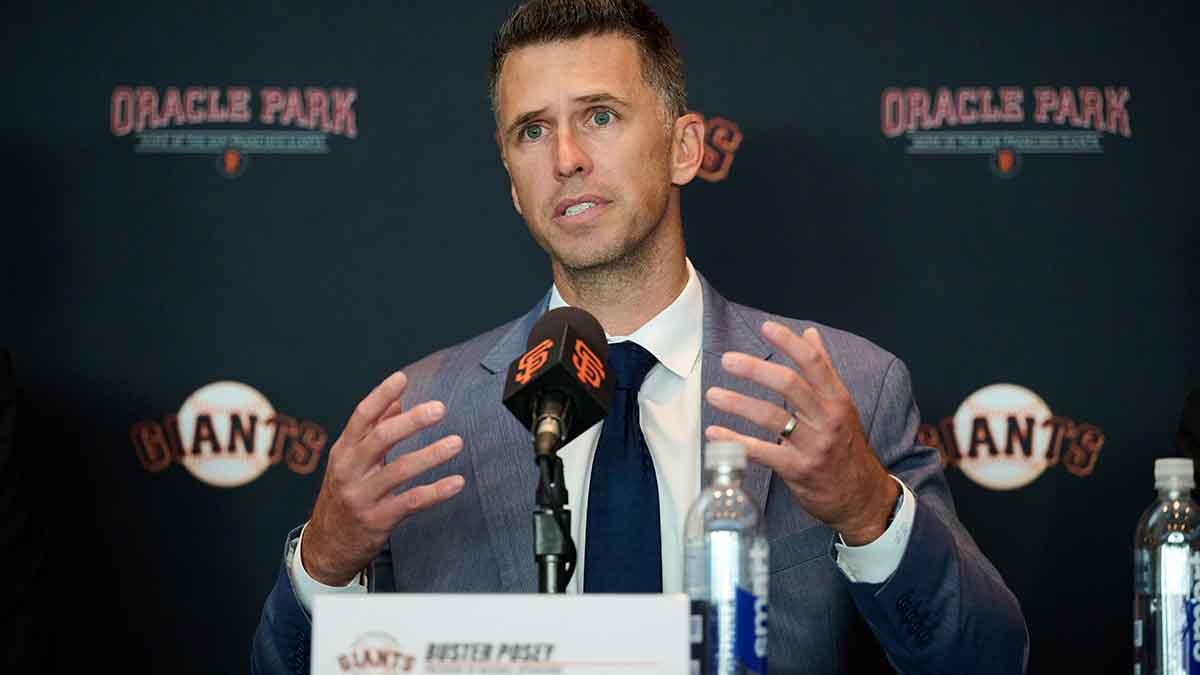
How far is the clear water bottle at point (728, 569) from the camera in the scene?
4.79 feet

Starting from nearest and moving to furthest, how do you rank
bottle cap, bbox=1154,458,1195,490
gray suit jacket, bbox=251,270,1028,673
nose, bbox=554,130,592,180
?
1. bottle cap, bbox=1154,458,1195,490
2. gray suit jacket, bbox=251,270,1028,673
3. nose, bbox=554,130,592,180

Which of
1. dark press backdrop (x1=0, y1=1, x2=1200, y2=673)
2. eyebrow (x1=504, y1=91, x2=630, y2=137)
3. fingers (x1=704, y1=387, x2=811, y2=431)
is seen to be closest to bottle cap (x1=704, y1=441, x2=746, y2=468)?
fingers (x1=704, y1=387, x2=811, y2=431)

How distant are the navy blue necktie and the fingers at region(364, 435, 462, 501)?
1.47 ft

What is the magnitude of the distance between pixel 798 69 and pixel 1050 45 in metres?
0.50

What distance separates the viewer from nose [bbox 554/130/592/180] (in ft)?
7.78

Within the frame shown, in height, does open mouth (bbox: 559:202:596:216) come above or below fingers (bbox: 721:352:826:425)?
above

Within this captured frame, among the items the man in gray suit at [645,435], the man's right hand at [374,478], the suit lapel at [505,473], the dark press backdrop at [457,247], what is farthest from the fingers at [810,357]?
the dark press backdrop at [457,247]

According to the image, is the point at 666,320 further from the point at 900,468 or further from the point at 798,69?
the point at 798,69

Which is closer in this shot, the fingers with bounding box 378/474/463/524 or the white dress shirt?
the fingers with bounding box 378/474/463/524

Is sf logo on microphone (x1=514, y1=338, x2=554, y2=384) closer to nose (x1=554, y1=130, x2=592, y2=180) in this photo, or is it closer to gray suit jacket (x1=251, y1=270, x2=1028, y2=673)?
gray suit jacket (x1=251, y1=270, x2=1028, y2=673)

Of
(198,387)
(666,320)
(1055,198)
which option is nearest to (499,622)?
Result: (666,320)

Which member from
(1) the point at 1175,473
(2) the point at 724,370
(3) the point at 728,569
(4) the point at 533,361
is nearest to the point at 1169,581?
(1) the point at 1175,473

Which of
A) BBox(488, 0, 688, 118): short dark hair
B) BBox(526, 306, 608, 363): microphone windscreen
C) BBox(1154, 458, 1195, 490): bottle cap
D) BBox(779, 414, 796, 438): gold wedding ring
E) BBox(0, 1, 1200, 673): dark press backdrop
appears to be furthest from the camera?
BBox(0, 1, 1200, 673): dark press backdrop

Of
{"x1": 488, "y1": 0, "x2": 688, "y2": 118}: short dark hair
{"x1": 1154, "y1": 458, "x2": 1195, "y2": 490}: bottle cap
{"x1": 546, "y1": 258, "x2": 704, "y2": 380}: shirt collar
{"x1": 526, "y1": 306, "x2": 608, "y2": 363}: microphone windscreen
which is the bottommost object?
{"x1": 1154, "y1": 458, "x2": 1195, "y2": 490}: bottle cap
